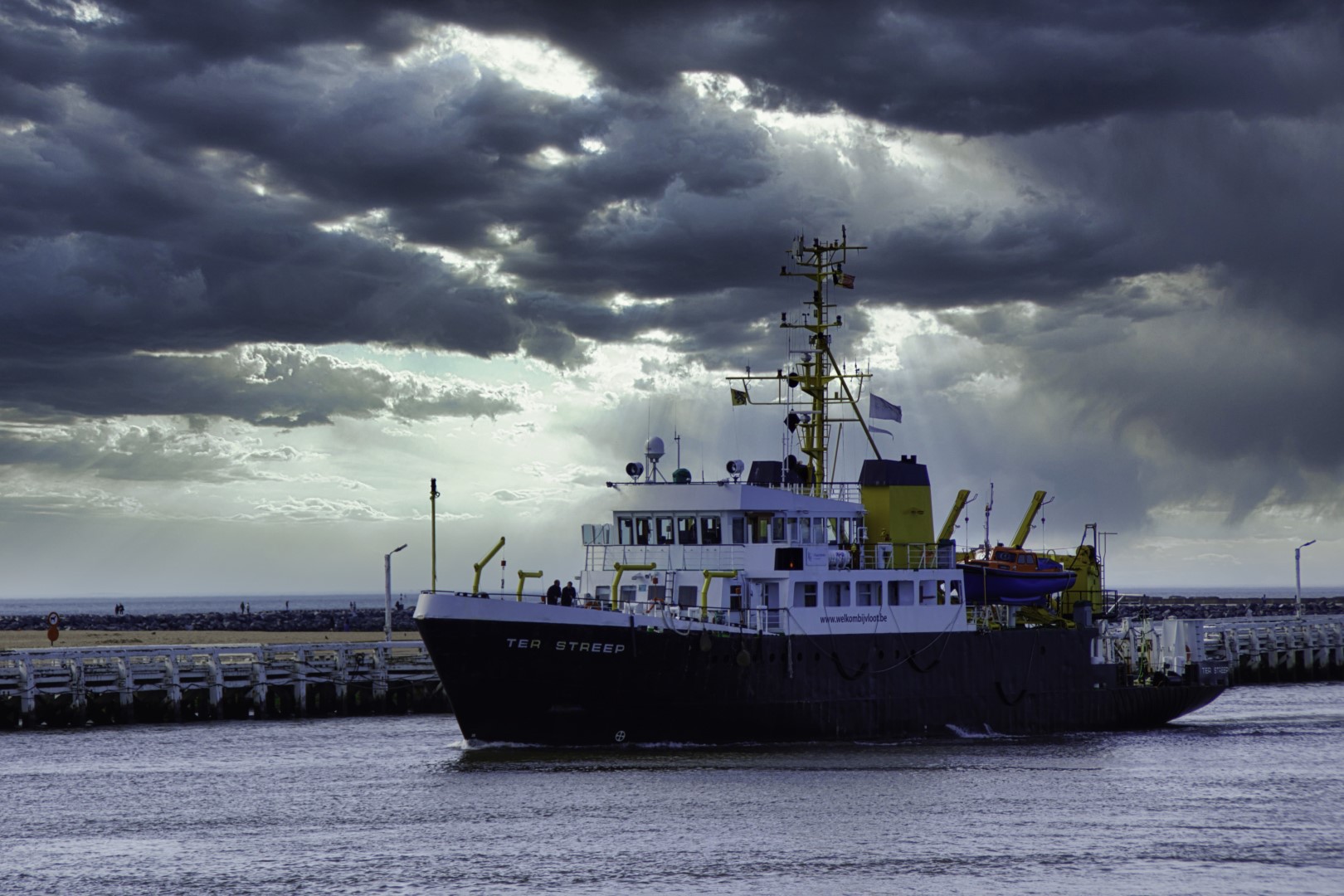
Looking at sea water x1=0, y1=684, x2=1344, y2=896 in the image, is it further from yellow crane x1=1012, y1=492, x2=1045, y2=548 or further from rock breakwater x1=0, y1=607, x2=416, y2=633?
rock breakwater x1=0, y1=607, x2=416, y2=633

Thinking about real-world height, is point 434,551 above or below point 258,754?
above

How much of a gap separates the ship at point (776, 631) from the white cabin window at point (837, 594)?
5cm

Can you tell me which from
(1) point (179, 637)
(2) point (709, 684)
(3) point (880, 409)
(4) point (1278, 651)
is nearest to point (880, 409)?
(3) point (880, 409)

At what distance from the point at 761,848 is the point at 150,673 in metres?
31.7

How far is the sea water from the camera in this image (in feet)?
91.0

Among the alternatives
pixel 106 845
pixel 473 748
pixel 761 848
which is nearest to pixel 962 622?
pixel 473 748

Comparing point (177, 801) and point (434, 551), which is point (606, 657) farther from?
point (177, 801)

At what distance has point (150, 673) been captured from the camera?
5391 centimetres

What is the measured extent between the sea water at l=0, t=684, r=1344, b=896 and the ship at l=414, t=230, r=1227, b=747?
110 centimetres

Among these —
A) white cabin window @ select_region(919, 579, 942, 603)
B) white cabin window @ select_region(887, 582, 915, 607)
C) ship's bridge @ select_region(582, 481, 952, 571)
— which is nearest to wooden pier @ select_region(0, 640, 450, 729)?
ship's bridge @ select_region(582, 481, 952, 571)

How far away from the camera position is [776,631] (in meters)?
43.7

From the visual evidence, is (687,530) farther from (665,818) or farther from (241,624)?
(241,624)

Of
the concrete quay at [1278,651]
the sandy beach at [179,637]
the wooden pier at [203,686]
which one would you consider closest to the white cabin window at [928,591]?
the wooden pier at [203,686]

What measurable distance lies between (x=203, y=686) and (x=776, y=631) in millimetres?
23031
